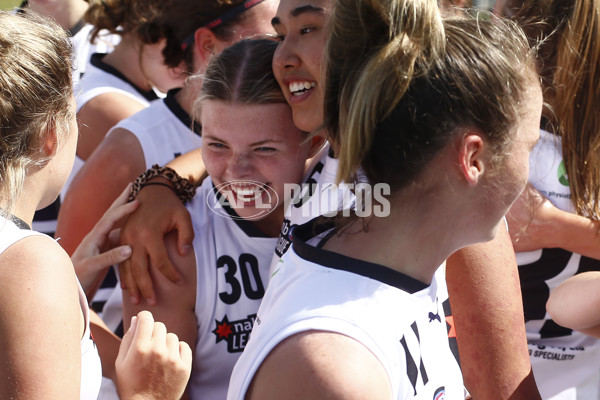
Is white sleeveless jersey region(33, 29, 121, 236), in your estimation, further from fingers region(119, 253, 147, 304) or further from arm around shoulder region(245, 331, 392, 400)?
arm around shoulder region(245, 331, 392, 400)

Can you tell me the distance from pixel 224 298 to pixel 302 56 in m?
0.73

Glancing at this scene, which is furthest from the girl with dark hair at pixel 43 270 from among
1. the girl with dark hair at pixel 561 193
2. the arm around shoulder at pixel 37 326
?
the girl with dark hair at pixel 561 193

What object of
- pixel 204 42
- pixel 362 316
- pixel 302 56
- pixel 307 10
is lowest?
pixel 362 316

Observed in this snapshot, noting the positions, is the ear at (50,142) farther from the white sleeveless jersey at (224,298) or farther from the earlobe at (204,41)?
the earlobe at (204,41)

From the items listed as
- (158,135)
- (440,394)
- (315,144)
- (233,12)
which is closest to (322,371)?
(440,394)

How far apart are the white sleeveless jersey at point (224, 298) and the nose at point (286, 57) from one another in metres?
0.48

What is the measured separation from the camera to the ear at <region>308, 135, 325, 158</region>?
2020 millimetres

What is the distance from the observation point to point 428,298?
1.30 meters

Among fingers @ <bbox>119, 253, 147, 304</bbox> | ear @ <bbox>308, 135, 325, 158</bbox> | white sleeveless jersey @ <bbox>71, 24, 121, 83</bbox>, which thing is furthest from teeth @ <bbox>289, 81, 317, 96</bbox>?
white sleeveless jersey @ <bbox>71, 24, 121, 83</bbox>

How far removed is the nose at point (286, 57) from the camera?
1938mm

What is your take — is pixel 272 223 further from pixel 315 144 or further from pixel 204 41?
pixel 204 41

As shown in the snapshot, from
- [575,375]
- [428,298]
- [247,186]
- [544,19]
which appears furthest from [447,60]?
[575,375]

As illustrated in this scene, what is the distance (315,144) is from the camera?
2.04 m

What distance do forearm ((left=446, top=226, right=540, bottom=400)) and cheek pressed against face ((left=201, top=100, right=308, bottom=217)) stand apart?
588mm
